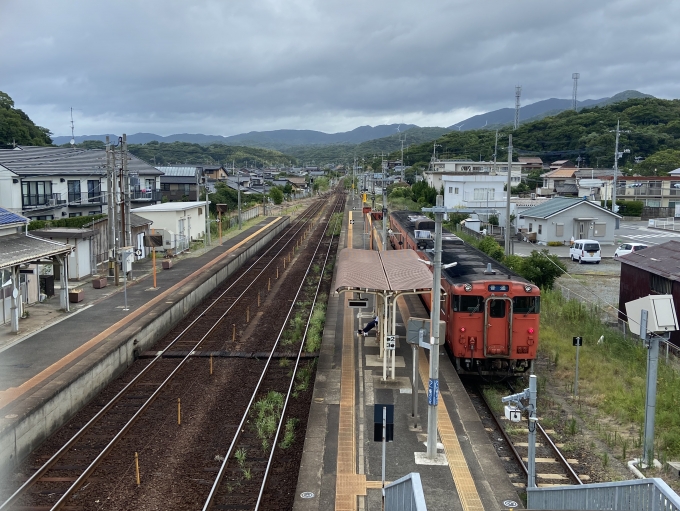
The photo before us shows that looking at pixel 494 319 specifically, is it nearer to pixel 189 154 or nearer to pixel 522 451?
pixel 522 451

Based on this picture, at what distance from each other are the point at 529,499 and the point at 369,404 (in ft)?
15.1

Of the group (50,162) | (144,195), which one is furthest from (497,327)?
(144,195)

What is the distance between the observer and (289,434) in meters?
11.1

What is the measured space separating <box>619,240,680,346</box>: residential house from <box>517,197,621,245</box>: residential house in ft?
60.5

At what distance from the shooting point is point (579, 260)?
31.0m

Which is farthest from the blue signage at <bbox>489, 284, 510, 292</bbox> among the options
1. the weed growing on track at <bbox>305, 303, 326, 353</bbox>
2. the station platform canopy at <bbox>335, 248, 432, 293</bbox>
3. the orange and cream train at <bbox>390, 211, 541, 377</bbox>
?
the weed growing on track at <bbox>305, 303, 326, 353</bbox>

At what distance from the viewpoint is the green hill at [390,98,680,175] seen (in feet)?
294

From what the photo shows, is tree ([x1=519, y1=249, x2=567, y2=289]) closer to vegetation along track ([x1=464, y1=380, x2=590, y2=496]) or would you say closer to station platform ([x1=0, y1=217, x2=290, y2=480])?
vegetation along track ([x1=464, y1=380, x2=590, y2=496])

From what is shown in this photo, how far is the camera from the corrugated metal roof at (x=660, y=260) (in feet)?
53.4

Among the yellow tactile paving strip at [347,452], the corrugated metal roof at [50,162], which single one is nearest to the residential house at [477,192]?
the corrugated metal roof at [50,162]

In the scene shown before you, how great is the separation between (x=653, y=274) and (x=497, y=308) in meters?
6.32

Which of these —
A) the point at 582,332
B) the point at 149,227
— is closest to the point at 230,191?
the point at 149,227

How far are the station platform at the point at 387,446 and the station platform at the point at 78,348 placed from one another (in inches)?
185

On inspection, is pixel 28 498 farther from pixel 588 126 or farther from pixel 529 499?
pixel 588 126
